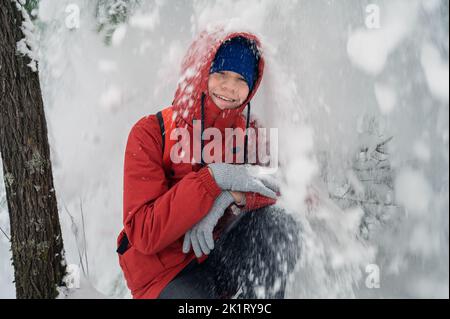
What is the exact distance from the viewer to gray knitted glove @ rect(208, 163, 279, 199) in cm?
168

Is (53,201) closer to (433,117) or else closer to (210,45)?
(210,45)

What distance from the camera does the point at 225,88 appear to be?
1.91 metres

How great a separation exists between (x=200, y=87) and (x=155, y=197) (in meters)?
0.60

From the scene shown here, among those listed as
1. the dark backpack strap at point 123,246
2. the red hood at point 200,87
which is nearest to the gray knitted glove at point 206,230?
the dark backpack strap at point 123,246

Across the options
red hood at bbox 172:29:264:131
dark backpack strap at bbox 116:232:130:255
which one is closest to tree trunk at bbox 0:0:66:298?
dark backpack strap at bbox 116:232:130:255

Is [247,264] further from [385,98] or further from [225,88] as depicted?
[385,98]

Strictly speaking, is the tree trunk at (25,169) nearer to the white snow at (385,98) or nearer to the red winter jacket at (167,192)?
the red winter jacket at (167,192)

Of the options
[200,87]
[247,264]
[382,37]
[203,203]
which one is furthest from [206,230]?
[382,37]

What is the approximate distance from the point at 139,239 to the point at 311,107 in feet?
10.9

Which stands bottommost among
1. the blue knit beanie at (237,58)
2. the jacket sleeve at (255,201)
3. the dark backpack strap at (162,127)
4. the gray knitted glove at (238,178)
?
the jacket sleeve at (255,201)

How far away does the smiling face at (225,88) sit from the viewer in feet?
6.23

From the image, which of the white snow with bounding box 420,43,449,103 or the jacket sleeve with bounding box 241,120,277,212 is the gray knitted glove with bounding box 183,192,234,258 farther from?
the white snow with bounding box 420,43,449,103

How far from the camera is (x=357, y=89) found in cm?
434
